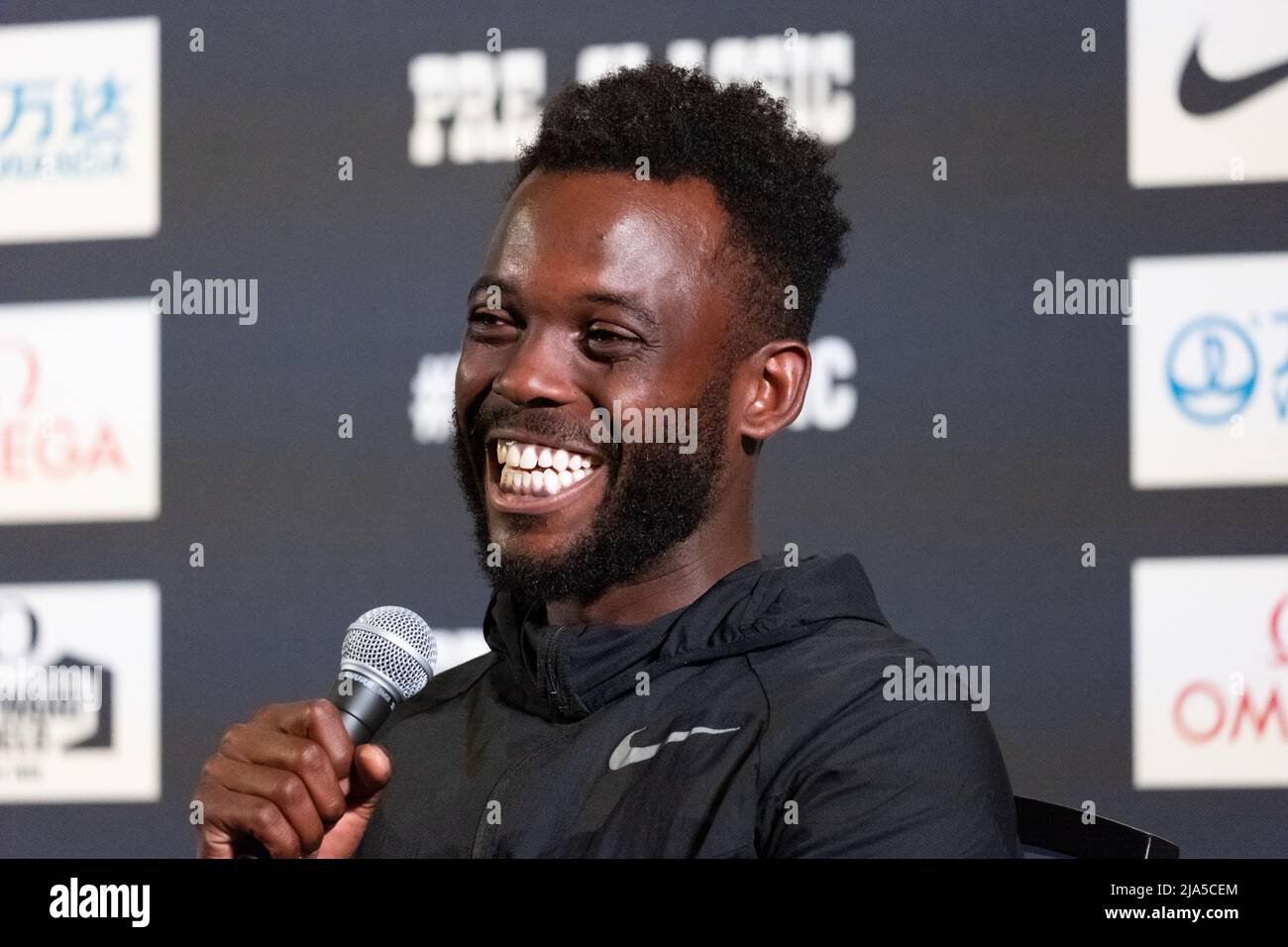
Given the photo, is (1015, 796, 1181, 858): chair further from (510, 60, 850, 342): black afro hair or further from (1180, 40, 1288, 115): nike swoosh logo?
(1180, 40, 1288, 115): nike swoosh logo

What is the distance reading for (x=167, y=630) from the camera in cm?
199

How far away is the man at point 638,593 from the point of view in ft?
2.76

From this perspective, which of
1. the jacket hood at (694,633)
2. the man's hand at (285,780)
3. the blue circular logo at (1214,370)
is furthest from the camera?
the blue circular logo at (1214,370)

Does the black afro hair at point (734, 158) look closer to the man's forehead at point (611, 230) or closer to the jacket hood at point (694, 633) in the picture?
→ the man's forehead at point (611, 230)

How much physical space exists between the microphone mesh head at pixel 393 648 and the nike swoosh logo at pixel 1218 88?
52.0 inches

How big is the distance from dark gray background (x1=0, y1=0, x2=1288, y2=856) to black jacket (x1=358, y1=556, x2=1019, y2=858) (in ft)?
2.82

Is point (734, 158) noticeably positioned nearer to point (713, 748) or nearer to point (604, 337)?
point (604, 337)

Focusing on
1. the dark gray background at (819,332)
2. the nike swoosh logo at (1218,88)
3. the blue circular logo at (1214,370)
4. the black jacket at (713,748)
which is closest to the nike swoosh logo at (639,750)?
the black jacket at (713,748)

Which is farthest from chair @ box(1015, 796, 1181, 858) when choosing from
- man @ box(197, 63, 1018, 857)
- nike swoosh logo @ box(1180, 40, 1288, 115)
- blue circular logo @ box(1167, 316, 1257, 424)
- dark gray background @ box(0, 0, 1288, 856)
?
nike swoosh logo @ box(1180, 40, 1288, 115)

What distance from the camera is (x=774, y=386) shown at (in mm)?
1039

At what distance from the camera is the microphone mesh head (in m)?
0.98

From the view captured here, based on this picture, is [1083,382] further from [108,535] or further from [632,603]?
[108,535]
